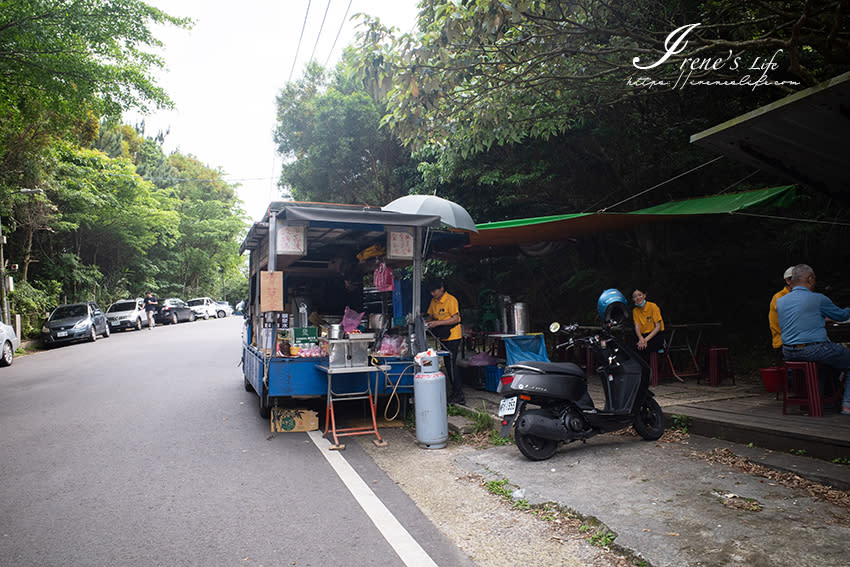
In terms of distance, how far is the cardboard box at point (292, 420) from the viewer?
6.93 metres

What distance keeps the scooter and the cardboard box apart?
2717mm

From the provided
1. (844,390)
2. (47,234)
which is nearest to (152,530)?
(844,390)

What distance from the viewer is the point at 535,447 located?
5.37 m

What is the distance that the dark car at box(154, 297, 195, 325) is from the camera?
33959 millimetres

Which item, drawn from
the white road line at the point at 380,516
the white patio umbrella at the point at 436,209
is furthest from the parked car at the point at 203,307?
the white road line at the point at 380,516

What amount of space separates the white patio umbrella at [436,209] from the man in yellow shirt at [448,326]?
90 cm

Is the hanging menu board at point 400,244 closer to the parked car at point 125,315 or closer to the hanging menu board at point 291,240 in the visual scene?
the hanging menu board at point 291,240

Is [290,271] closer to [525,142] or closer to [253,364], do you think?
[253,364]

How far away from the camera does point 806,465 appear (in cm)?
461

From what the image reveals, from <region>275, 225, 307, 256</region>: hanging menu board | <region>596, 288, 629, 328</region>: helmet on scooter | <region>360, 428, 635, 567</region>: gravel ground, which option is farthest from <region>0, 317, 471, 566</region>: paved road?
<region>596, 288, 629, 328</region>: helmet on scooter

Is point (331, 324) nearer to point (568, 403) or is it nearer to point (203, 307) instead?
point (568, 403)

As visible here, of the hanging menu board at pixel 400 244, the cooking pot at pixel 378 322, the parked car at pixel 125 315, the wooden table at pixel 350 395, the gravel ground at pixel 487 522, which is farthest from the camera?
the parked car at pixel 125 315

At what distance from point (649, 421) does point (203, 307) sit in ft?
129

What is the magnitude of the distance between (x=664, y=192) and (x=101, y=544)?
1012 cm
